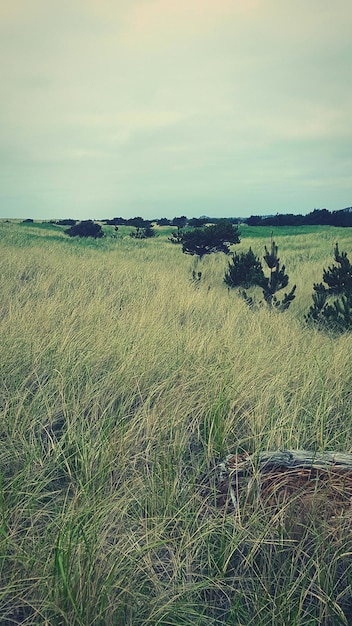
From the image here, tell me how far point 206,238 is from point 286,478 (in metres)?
17.2

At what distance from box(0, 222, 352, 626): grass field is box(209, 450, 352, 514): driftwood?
117mm

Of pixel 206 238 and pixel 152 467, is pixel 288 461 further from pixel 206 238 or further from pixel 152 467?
pixel 206 238

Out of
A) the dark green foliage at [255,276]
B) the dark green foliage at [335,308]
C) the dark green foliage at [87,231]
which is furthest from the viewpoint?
the dark green foliage at [87,231]

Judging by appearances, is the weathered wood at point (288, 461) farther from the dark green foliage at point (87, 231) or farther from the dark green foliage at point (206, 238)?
the dark green foliage at point (87, 231)

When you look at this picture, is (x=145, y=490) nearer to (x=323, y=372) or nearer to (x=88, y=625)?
(x=88, y=625)

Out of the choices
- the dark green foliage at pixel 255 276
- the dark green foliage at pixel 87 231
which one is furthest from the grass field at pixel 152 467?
the dark green foliage at pixel 87 231

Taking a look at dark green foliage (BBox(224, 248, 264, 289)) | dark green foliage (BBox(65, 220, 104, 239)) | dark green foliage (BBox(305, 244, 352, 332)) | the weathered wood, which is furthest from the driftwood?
dark green foliage (BBox(65, 220, 104, 239))

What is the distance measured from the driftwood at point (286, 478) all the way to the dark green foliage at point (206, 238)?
16.9 metres

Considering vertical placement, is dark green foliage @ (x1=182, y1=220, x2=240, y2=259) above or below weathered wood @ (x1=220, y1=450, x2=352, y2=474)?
above

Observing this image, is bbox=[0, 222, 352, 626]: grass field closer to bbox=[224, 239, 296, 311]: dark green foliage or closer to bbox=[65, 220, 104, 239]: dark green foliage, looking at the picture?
bbox=[224, 239, 296, 311]: dark green foliage

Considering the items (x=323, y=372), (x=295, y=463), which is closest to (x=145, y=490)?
(x=295, y=463)

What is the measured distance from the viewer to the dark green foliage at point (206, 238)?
1938 cm

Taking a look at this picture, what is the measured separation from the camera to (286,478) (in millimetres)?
2627

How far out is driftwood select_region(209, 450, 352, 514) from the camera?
253cm
